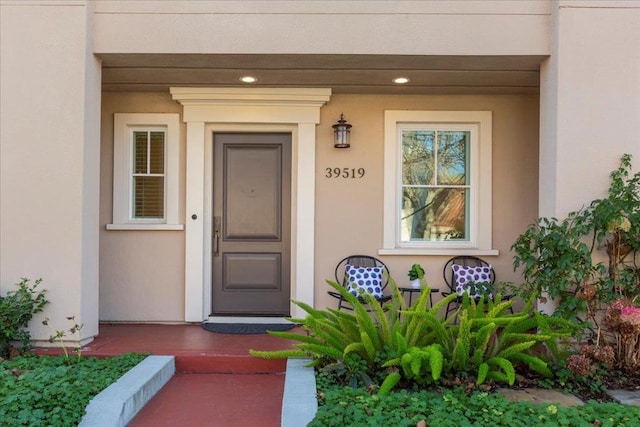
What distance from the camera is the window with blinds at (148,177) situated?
17.5 feet

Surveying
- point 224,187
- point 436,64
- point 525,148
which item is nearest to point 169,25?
point 224,187

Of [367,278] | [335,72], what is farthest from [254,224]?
[335,72]

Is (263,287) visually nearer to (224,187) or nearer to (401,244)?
(224,187)

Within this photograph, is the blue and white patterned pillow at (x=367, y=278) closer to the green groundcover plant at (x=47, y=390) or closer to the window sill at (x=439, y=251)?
the window sill at (x=439, y=251)

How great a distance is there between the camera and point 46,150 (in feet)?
13.6

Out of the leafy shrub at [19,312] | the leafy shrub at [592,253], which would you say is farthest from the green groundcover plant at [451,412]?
the leafy shrub at [19,312]

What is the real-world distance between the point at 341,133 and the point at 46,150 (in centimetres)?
271

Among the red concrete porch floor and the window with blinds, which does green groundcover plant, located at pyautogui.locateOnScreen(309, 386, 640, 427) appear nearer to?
the red concrete porch floor

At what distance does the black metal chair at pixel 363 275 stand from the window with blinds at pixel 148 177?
204 cm

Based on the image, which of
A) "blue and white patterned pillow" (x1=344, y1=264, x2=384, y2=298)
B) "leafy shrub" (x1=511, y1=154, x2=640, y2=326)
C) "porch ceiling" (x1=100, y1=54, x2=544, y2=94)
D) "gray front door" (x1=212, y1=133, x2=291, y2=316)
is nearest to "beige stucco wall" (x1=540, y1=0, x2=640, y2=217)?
"leafy shrub" (x1=511, y1=154, x2=640, y2=326)

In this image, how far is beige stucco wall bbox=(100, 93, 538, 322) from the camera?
522 cm

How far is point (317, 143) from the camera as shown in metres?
5.24

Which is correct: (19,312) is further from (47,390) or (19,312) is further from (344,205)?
(344,205)

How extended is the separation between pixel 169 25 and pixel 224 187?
1.74m
